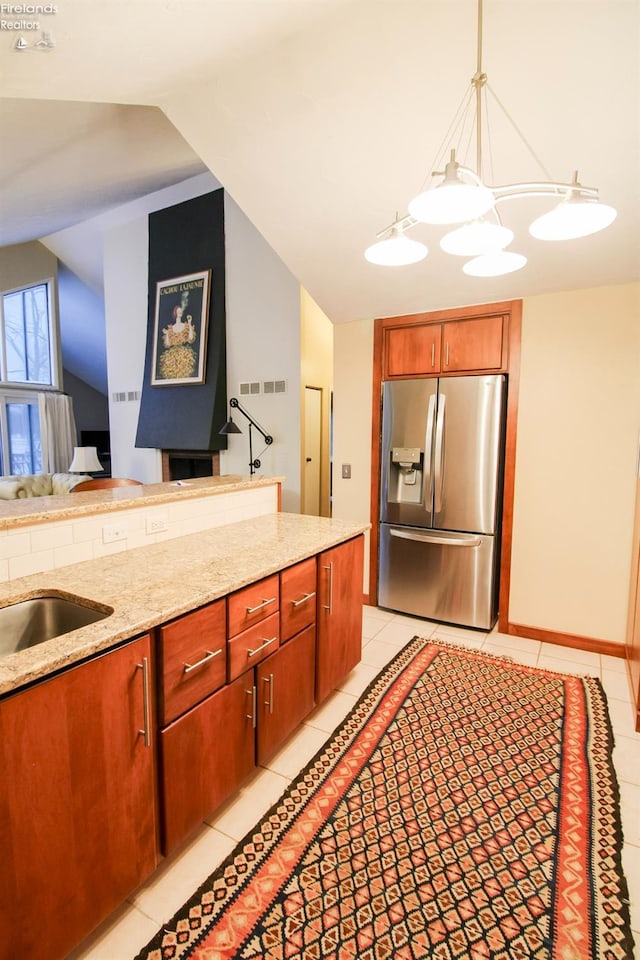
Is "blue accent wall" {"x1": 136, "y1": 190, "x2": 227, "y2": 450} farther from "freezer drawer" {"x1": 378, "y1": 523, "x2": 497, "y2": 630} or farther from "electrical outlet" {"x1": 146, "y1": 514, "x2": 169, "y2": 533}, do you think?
"electrical outlet" {"x1": 146, "y1": 514, "x2": 169, "y2": 533}

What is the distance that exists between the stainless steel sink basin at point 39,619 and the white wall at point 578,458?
2.64 m

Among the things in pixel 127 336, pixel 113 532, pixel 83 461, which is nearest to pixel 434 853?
pixel 113 532

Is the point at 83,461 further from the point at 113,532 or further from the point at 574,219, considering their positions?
the point at 574,219

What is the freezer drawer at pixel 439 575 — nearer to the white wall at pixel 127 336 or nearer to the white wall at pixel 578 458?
the white wall at pixel 578 458

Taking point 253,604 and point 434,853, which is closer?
point 434,853

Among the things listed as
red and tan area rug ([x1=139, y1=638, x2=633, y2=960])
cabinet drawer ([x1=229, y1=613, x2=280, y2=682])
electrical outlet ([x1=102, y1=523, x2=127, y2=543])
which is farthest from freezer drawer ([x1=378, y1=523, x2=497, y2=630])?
electrical outlet ([x1=102, y1=523, x2=127, y2=543])

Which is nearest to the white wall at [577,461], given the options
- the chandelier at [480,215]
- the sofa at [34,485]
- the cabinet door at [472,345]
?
the cabinet door at [472,345]

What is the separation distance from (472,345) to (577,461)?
1008 millimetres

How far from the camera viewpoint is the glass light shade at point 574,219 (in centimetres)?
120

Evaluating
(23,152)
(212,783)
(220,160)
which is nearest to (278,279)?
(23,152)

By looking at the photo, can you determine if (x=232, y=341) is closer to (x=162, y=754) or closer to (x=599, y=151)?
(x=599, y=151)

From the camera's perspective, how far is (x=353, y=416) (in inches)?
141

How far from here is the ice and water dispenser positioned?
3.22m

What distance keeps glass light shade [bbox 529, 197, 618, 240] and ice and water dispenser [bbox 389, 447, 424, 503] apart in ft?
6.42
